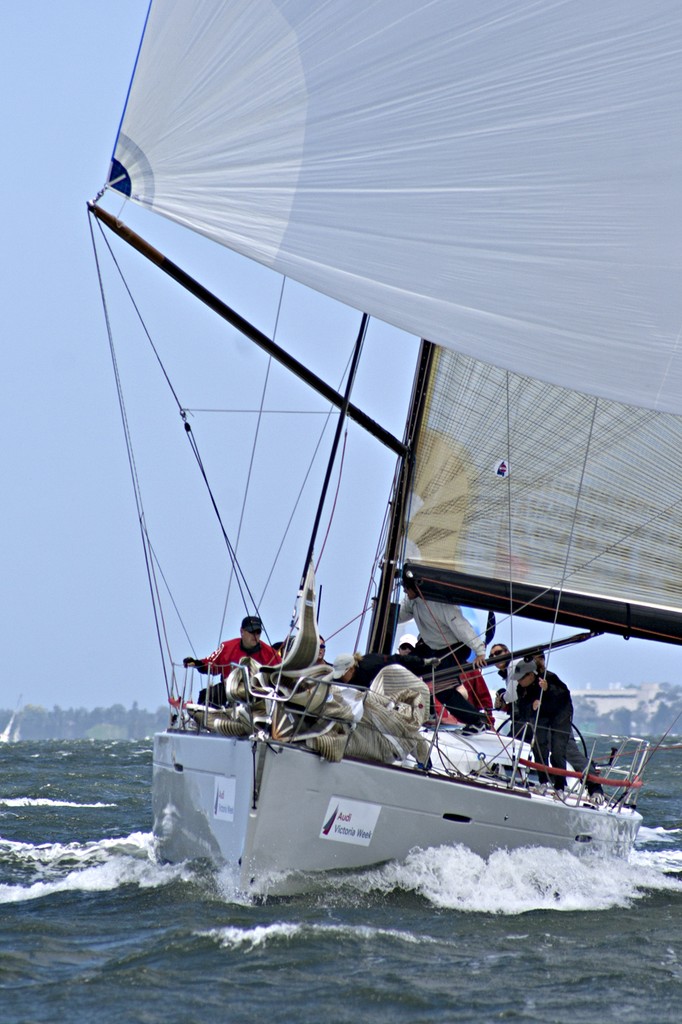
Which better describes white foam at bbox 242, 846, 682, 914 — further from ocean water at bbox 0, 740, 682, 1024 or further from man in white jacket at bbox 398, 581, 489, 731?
man in white jacket at bbox 398, 581, 489, 731

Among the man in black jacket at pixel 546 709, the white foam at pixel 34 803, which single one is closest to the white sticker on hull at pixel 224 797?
the man in black jacket at pixel 546 709

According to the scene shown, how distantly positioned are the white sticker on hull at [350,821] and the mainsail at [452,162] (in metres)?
2.90

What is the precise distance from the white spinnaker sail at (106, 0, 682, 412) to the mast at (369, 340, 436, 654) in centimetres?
300

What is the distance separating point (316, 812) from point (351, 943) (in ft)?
3.28

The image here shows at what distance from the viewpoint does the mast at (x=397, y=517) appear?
437 inches

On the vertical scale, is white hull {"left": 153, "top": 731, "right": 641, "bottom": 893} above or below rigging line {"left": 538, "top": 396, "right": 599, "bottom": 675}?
below

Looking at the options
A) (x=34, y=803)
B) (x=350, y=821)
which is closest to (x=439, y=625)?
(x=350, y=821)

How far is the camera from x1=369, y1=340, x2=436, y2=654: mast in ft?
36.4

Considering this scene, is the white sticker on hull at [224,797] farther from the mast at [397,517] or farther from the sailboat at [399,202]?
the mast at [397,517]

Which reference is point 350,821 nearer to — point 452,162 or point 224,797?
point 224,797

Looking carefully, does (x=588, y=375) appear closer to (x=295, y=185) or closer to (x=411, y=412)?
(x=295, y=185)

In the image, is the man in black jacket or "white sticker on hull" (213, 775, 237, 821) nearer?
"white sticker on hull" (213, 775, 237, 821)

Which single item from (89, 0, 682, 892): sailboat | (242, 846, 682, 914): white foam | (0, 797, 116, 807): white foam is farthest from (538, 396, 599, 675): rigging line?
(0, 797, 116, 807): white foam

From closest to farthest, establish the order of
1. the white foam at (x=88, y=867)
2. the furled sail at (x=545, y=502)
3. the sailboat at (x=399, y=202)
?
the sailboat at (x=399, y=202), the white foam at (x=88, y=867), the furled sail at (x=545, y=502)
